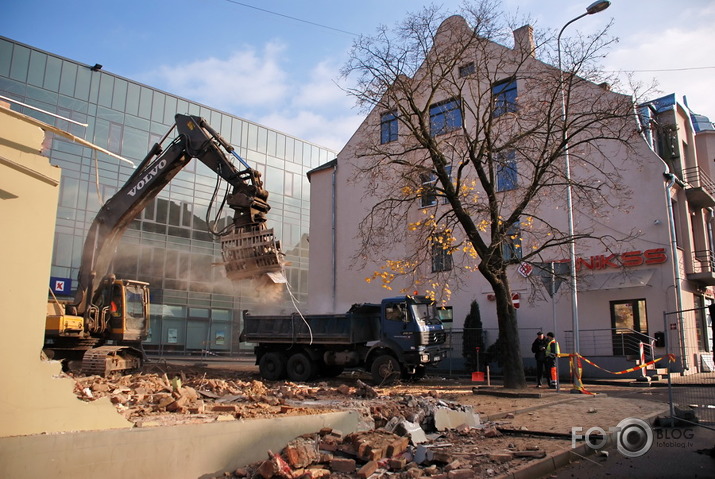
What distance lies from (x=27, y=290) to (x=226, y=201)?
22.6ft

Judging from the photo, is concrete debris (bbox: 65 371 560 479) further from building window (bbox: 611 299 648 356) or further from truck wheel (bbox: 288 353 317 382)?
building window (bbox: 611 299 648 356)

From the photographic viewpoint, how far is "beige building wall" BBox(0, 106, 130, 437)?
465cm

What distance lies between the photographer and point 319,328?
18.4 m

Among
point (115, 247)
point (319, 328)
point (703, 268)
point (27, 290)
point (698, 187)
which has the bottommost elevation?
point (319, 328)

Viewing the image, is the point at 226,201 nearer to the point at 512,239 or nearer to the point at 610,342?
the point at 512,239

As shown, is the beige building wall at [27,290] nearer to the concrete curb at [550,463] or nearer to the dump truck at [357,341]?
the concrete curb at [550,463]

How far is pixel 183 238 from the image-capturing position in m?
35.9

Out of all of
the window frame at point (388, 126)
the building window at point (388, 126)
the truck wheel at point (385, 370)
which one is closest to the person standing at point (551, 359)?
the truck wheel at point (385, 370)

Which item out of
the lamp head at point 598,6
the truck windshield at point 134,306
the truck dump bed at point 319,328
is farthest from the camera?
the truck dump bed at point 319,328

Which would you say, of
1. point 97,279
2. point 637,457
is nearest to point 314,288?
point 97,279

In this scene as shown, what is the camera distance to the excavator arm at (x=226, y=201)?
1020 cm

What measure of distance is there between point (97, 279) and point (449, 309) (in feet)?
50.2

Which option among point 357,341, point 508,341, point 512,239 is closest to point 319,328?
point 357,341

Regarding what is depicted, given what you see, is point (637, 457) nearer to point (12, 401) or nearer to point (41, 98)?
point (12, 401)
